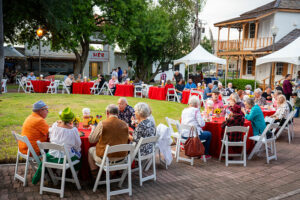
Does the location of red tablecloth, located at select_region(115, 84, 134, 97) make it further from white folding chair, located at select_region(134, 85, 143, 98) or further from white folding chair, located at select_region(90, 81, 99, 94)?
white folding chair, located at select_region(90, 81, 99, 94)

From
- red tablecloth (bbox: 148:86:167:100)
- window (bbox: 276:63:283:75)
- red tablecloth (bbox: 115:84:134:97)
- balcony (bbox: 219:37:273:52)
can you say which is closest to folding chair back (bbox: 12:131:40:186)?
red tablecloth (bbox: 148:86:167:100)

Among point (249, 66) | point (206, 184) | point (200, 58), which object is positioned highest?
point (249, 66)

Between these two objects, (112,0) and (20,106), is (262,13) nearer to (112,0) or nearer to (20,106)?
(112,0)

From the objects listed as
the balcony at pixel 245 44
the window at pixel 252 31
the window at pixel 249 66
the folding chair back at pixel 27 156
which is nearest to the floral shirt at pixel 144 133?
the folding chair back at pixel 27 156

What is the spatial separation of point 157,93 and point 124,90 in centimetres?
230

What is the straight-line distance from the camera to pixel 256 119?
619 cm

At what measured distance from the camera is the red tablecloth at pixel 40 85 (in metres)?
17.3

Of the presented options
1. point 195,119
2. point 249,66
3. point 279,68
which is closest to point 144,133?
point 195,119

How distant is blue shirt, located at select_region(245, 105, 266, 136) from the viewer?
612 centimetres

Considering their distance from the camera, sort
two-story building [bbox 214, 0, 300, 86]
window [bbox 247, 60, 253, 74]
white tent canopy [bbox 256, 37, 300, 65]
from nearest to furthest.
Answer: white tent canopy [bbox 256, 37, 300, 65], two-story building [bbox 214, 0, 300, 86], window [bbox 247, 60, 253, 74]

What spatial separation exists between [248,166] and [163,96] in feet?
31.8

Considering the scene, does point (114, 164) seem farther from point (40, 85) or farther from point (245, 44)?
point (245, 44)

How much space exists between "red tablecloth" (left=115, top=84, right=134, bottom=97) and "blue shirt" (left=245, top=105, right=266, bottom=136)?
35.2 feet

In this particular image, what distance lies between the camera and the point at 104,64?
35781 mm
